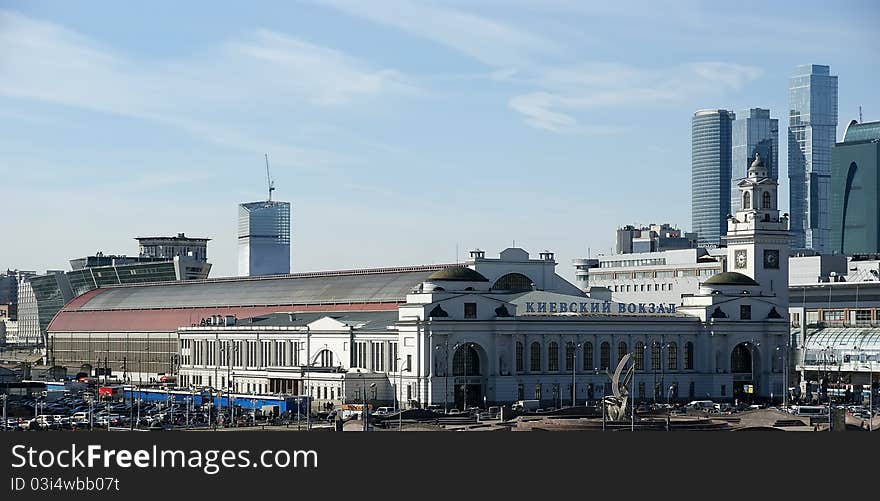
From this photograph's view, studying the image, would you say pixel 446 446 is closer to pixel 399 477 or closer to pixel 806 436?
pixel 399 477

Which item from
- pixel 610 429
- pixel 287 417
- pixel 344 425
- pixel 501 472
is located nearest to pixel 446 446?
pixel 501 472

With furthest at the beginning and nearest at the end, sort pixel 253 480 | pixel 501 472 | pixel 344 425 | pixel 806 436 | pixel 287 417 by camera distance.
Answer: pixel 287 417
pixel 344 425
pixel 806 436
pixel 501 472
pixel 253 480

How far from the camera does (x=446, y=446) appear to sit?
113 metres

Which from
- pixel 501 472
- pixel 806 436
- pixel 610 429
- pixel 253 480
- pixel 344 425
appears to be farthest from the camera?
pixel 344 425

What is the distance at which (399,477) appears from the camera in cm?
10675

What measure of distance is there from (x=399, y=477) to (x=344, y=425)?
6086 cm

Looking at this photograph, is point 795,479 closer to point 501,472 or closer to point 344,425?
point 501,472

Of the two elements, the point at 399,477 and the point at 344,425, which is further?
the point at 344,425

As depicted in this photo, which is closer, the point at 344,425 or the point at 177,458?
the point at 177,458

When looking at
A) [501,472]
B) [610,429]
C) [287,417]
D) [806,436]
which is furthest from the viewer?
[287,417]

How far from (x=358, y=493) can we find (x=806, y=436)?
3439 cm

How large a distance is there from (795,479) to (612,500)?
11.5 m

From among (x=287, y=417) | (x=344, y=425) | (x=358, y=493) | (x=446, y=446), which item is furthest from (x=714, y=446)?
(x=287, y=417)

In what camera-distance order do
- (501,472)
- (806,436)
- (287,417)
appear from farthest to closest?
(287,417), (806,436), (501,472)
